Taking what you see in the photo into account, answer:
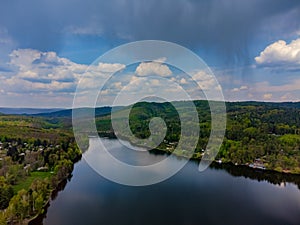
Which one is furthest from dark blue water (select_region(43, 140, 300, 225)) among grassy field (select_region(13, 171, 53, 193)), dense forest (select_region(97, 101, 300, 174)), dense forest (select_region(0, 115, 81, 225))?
dense forest (select_region(97, 101, 300, 174))

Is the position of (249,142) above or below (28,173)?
above

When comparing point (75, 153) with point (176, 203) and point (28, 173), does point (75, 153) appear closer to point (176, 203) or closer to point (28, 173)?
point (28, 173)

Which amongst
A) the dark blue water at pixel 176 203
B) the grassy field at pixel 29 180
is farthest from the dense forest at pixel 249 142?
the grassy field at pixel 29 180

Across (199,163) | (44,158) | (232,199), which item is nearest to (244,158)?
(199,163)

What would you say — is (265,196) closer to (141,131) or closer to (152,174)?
(152,174)

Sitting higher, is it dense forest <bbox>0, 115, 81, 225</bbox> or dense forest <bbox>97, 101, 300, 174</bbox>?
dense forest <bbox>97, 101, 300, 174</bbox>

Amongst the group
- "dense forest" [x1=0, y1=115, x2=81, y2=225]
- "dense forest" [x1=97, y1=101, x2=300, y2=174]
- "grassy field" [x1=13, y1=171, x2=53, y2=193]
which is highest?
"dense forest" [x1=97, y1=101, x2=300, y2=174]

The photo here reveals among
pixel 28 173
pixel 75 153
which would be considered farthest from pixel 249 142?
pixel 28 173

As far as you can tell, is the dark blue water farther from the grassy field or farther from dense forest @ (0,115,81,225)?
the grassy field
